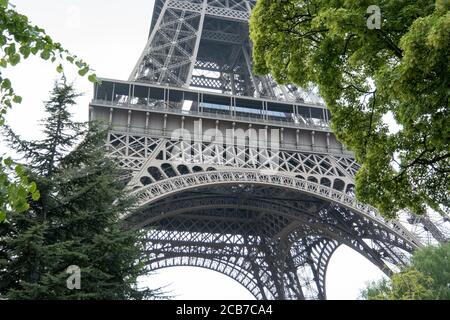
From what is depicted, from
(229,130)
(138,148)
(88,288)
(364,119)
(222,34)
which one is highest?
(222,34)

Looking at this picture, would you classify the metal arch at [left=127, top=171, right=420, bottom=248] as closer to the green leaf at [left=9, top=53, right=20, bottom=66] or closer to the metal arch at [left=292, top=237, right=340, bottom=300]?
the metal arch at [left=292, top=237, right=340, bottom=300]

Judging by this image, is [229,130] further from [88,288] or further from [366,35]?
[366,35]

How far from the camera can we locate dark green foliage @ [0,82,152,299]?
11.1m

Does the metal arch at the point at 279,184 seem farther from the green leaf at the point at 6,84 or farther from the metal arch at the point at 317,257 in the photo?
the green leaf at the point at 6,84

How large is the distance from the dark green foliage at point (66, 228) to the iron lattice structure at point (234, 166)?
7235 mm

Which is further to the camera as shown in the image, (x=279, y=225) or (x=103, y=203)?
(x=279, y=225)

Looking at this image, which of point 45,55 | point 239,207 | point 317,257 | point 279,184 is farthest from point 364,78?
point 317,257

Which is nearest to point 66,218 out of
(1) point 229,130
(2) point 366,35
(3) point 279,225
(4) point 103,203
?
(4) point 103,203

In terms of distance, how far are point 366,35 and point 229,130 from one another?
67.6 feet

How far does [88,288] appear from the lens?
11.9 m

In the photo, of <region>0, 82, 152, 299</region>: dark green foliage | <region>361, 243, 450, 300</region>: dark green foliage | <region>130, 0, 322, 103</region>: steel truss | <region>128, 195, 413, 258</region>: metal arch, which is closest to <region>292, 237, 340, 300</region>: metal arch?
<region>128, 195, 413, 258</region>: metal arch

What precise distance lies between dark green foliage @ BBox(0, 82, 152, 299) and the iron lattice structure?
7.24 m

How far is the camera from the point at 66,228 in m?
13.0

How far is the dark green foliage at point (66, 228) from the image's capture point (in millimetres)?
11078
